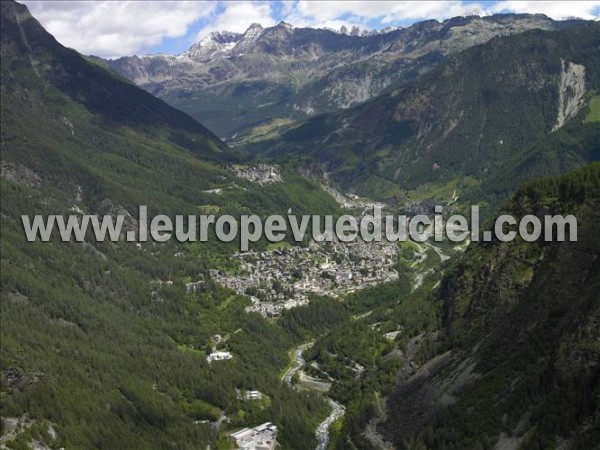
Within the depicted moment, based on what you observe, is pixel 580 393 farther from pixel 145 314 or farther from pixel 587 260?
pixel 145 314

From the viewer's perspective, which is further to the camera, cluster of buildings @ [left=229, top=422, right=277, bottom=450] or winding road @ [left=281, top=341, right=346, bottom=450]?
winding road @ [left=281, top=341, right=346, bottom=450]

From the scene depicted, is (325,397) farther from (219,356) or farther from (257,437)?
(219,356)

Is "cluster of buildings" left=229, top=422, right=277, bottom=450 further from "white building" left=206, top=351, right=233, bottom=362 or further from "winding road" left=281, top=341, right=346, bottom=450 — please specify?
"white building" left=206, top=351, right=233, bottom=362

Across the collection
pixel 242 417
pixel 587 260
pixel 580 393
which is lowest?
pixel 242 417

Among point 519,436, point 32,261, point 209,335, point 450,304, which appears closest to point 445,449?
point 519,436

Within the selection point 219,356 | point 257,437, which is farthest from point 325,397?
point 219,356

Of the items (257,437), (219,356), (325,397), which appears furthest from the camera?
(219,356)

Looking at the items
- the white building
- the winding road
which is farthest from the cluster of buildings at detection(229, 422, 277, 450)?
the white building

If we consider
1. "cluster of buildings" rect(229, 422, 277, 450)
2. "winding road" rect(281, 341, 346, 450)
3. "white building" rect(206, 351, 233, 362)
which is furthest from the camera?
"white building" rect(206, 351, 233, 362)
